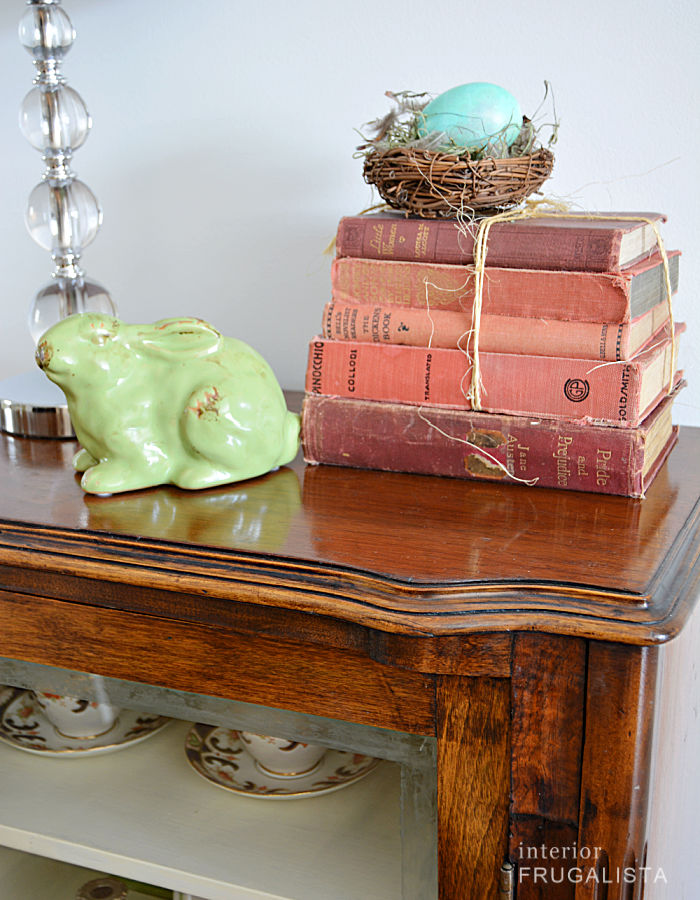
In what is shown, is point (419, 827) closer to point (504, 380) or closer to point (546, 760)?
point (546, 760)

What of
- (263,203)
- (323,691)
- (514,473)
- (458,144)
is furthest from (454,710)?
(263,203)

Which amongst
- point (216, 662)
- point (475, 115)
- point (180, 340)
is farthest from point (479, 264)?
A: point (216, 662)

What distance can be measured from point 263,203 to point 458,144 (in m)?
0.36

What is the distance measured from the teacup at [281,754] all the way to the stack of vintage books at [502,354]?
24cm

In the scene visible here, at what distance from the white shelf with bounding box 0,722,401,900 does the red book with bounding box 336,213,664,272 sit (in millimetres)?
389

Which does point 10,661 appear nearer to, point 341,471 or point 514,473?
point 341,471

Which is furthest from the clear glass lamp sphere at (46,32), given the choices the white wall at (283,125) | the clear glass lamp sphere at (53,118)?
the white wall at (283,125)

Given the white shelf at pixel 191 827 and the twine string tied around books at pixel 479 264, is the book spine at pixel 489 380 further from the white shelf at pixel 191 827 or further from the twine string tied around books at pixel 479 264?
the white shelf at pixel 191 827

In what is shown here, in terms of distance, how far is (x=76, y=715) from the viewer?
0.80 metres

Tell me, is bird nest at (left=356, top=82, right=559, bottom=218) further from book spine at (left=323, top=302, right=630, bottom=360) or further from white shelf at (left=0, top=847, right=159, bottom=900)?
white shelf at (left=0, top=847, right=159, bottom=900)

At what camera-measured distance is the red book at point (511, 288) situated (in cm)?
67

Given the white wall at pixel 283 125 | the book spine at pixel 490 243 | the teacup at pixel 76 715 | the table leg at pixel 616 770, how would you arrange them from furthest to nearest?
1. the white wall at pixel 283 125
2. the teacup at pixel 76 715
3. the book spine at pixel 490 243
4. the table leg at pixel 616 770

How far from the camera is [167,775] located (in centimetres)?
78

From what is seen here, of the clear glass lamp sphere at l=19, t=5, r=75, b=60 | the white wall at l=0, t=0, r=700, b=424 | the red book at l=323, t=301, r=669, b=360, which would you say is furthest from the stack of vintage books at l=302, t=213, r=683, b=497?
the clear glass lamp sphere at l=19, t=5, r=75, b=60
